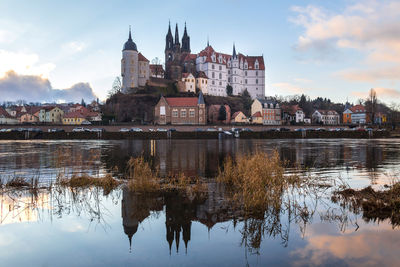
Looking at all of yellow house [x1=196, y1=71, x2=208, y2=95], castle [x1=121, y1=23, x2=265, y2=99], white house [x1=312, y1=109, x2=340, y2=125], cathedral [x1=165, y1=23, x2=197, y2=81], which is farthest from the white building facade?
white house [x1=312, y1=109, x2=340, y2=125]

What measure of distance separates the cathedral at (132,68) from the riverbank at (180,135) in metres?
44.5

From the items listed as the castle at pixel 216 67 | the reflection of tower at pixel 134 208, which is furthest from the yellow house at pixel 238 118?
the reflection of tower at pixel 134 208

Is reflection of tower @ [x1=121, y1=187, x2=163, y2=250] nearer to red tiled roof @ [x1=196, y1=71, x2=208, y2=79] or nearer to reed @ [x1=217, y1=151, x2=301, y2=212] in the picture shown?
reed @ [x1=217, y1=151, x2=301, y2=212]

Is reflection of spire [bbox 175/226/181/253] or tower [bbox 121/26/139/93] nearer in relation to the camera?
reflection of spire [bbox 175/226/181/253]

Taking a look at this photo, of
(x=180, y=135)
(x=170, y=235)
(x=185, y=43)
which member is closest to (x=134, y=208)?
(x=170, y=235)

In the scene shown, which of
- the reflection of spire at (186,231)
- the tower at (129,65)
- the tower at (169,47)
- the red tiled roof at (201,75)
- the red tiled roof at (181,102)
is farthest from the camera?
the tower at (169,47)

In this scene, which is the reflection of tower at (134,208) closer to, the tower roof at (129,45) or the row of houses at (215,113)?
the row of houses at (215,113)

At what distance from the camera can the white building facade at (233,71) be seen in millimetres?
139500

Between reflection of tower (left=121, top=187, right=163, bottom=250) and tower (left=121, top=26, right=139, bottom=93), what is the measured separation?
112m

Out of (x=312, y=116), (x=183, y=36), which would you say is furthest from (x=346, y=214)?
(x=183, y=36)

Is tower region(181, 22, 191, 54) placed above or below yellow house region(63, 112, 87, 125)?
above

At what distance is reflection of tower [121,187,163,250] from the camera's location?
9.48 m

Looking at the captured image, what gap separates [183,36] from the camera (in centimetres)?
15688

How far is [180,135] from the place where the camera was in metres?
81.6
